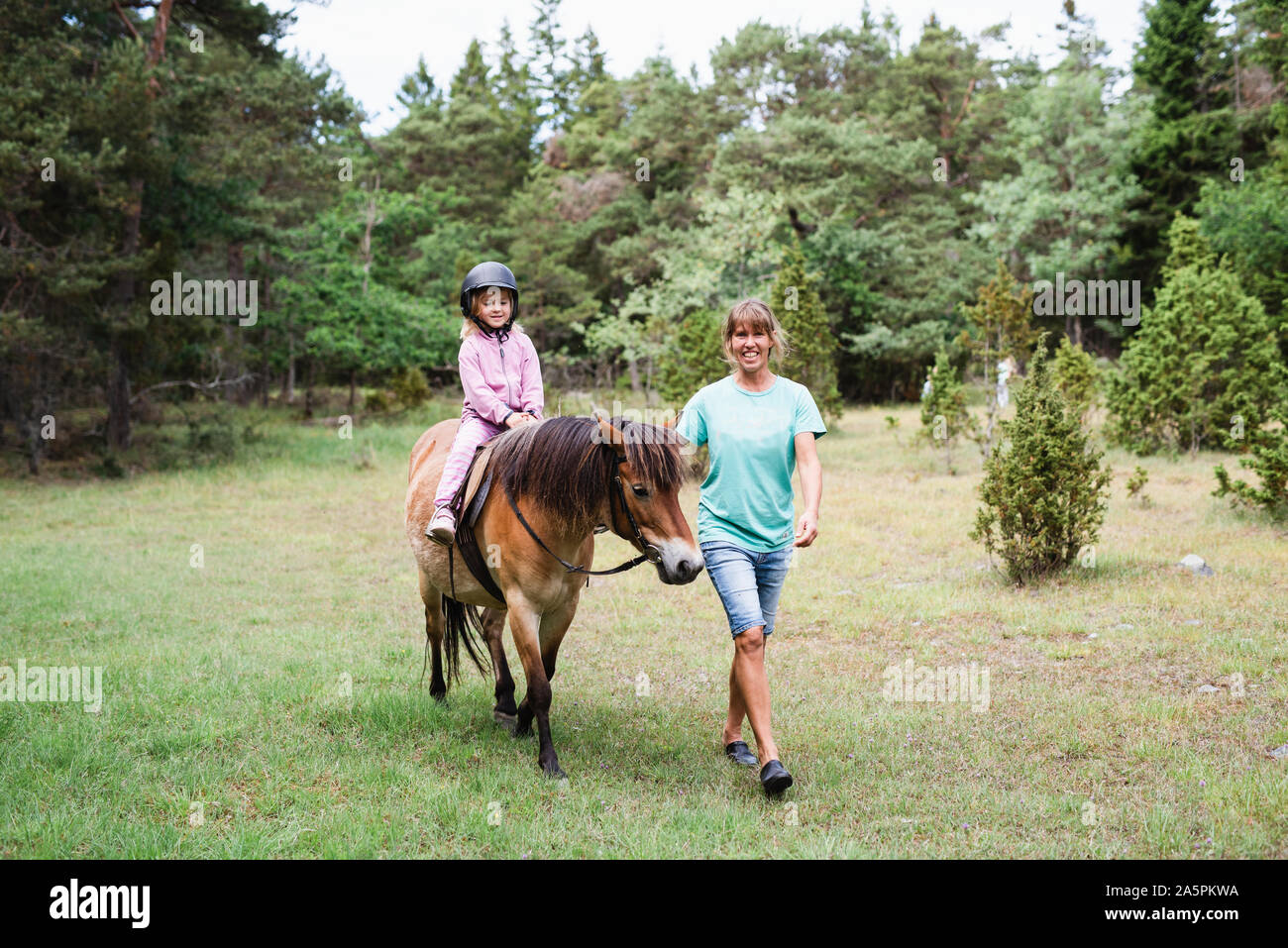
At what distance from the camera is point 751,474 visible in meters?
3.97

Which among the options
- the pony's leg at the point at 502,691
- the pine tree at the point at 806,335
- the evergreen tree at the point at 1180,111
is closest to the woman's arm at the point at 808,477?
the pony's leg at the point at 502,691

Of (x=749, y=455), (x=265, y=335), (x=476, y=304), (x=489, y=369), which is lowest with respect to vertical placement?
(x=749, y=455)

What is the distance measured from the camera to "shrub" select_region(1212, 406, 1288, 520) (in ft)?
28.8

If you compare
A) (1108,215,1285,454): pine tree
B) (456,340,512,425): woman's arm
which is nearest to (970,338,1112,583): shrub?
(456,340,512,425): woman's arm

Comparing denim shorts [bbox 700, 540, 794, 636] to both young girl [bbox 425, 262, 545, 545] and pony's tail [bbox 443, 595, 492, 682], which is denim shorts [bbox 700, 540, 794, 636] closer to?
young girl [bbox 425, 262, 545, 545]

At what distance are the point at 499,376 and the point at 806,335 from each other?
1436cm

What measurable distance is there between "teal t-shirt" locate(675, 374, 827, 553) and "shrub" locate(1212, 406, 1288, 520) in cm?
732

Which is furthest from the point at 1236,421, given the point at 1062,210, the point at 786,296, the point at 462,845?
the point at 1062,210

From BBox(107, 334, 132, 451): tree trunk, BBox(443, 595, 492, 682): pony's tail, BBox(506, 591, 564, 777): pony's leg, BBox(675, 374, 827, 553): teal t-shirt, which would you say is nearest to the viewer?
BBox(675, 374, 827, 553): teal t-shirt

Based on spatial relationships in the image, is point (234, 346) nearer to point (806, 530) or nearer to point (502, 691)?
point (502, 691)

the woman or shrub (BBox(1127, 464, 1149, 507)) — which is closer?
the woman

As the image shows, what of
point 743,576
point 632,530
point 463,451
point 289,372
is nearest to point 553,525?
point 632,530

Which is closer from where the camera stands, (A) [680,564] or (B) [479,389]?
(A) [680,564]

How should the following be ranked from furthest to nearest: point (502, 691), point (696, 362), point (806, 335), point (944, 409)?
point (696, 362) < point (806, 335) < point (944, 409) < point (502, 691)
